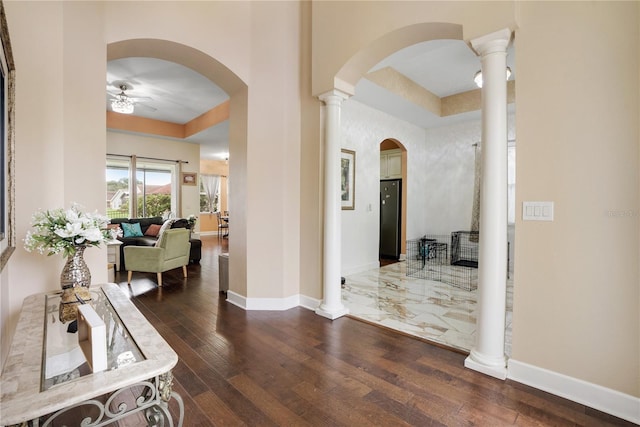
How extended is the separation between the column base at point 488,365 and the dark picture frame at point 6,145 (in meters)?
2.78

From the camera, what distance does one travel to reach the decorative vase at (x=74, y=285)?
5.18 feet

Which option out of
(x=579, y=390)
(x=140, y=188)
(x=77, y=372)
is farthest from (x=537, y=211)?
(x=140, y=188)

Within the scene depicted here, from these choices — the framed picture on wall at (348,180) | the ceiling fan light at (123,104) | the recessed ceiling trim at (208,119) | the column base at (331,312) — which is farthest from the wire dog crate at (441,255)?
the ceiling fan light at (123,104)

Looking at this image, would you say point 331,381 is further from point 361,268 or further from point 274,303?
point 361,268

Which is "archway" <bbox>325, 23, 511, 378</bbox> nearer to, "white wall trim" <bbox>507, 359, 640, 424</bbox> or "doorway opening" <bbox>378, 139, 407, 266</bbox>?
"white wall trim" <bbox>507, 359, 640, 424</bbox>

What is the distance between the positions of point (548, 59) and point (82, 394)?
2.80 metres

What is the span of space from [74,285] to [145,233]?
5.62 meters

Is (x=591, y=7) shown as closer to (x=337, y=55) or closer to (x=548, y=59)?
(x=548, y=59)

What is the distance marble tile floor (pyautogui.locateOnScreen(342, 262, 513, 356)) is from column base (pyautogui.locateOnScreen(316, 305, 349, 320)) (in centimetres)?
11

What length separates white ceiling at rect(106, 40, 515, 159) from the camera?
13.2 ft

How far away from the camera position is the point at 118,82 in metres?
5.13

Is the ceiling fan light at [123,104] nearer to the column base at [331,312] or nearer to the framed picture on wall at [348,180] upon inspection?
the framed picture on wall at [348,180]

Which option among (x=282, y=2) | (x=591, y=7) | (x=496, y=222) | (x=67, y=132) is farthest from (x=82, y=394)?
(x=282, y=2)

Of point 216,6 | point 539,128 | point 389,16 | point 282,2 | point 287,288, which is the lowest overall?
point 287,288
